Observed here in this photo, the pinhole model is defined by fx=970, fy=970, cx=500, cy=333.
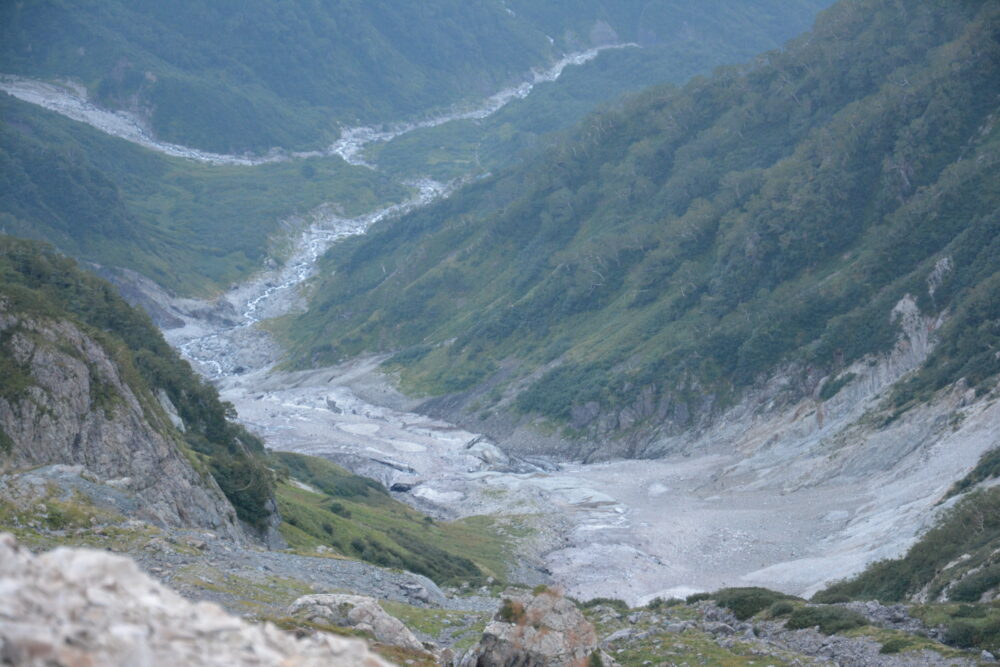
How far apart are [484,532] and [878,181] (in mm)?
76776

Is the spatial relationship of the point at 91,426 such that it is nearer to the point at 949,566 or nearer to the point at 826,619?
the point at 826,619

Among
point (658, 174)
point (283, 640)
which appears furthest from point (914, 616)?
point (658, 174)

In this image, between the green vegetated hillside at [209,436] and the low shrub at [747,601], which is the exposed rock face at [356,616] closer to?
the green vegetated hillside at [209,436]

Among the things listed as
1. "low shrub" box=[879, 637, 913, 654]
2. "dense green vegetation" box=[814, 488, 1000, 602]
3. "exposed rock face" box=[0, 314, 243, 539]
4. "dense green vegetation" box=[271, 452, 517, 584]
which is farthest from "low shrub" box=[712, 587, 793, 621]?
"exposed rock face" box=[0, 314, 243, 539]

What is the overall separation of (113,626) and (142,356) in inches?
2219

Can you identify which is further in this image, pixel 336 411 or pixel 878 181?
pixel 336 411

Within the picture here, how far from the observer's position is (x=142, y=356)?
63531 mm

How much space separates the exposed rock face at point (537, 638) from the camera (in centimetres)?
2780

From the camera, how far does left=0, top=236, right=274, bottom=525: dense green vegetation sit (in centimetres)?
5025

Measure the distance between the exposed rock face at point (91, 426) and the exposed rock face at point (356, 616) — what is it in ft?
44.1

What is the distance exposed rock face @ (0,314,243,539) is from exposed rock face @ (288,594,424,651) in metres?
13.4

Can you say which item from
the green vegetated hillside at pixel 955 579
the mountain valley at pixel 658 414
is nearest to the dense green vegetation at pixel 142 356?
the mountain valley at pixel 658 414

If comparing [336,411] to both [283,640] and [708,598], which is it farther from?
[283,640]

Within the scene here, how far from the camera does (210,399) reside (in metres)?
69.6
